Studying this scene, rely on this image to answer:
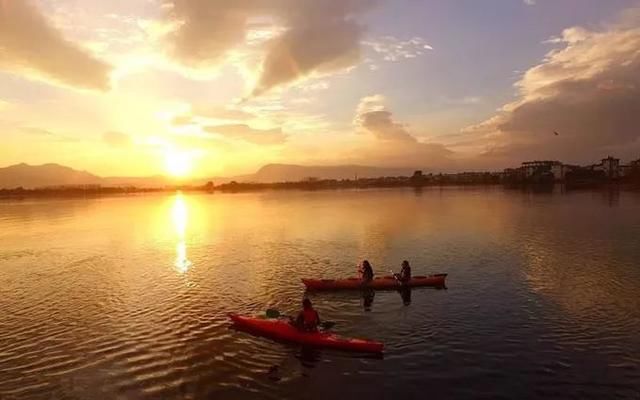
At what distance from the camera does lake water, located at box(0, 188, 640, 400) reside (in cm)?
2053

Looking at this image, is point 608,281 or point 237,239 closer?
point 608,281

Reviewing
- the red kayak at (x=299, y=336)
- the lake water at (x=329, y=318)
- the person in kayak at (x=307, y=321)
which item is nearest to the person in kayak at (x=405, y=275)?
the lake water at (x=329, y=318)

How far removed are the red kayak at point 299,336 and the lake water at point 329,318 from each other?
21.7 inches

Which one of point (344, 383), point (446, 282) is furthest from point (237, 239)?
point (344, 383)

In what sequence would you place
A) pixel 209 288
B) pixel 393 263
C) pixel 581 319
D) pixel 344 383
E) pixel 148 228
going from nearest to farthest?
pixel 344 383, pixel 581 319, pixel 209 288, pixel 393 263, pixel 148 228

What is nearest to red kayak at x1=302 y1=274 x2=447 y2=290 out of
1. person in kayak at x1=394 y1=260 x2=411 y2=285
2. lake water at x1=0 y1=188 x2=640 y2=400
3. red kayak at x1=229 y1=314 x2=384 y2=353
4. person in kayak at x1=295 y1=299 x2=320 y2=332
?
person in kayak at x1=394 y1=260 x2=411 y2=285

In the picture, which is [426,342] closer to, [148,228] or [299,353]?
[299,353]

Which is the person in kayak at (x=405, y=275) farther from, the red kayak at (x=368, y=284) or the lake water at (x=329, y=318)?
the lake water at (x=329, y=318)

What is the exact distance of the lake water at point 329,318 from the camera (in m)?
20.5

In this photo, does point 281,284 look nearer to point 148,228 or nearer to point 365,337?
point 365,337

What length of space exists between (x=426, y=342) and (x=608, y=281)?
70.0 feet

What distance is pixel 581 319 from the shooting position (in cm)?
2805

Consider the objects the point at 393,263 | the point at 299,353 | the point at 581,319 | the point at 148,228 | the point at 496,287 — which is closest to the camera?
the point at 299,353

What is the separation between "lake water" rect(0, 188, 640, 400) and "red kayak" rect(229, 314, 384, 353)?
0.55 metres
